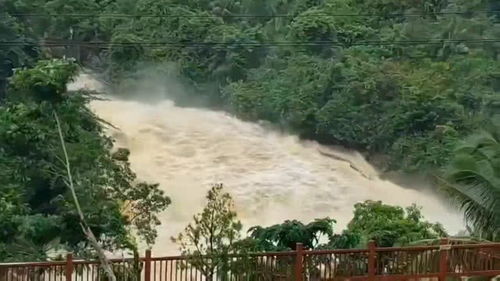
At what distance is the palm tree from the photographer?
8617mm

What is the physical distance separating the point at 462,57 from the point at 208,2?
8.95m

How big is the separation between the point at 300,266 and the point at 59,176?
398cm

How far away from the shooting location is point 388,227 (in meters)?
12.1

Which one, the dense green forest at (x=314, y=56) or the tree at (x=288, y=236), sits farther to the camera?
the dense green forest at (x=314, y=56)

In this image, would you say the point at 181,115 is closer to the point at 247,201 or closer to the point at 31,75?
the point at 247,201

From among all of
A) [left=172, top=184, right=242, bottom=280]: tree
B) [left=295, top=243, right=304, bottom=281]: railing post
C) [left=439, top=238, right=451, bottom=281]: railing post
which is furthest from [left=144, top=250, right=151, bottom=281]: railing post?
[left=439, top=238, right=451, bottom=281]: railing post

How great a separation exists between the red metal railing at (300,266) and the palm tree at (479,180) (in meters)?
0.61

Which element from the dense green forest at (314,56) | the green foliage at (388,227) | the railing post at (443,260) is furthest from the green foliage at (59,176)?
the dense green forest at (314,56)

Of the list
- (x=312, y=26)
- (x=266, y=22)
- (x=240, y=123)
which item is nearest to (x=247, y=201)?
(x=240, y=123)

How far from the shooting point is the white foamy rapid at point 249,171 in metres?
19.6

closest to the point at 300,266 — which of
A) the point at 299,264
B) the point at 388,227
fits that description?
the point at 299,264

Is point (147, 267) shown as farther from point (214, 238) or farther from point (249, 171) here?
point (249, 171)

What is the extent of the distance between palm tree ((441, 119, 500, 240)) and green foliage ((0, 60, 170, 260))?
11.9 feet

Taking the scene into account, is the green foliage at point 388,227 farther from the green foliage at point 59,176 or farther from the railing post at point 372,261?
the green foliage at point 59,176
